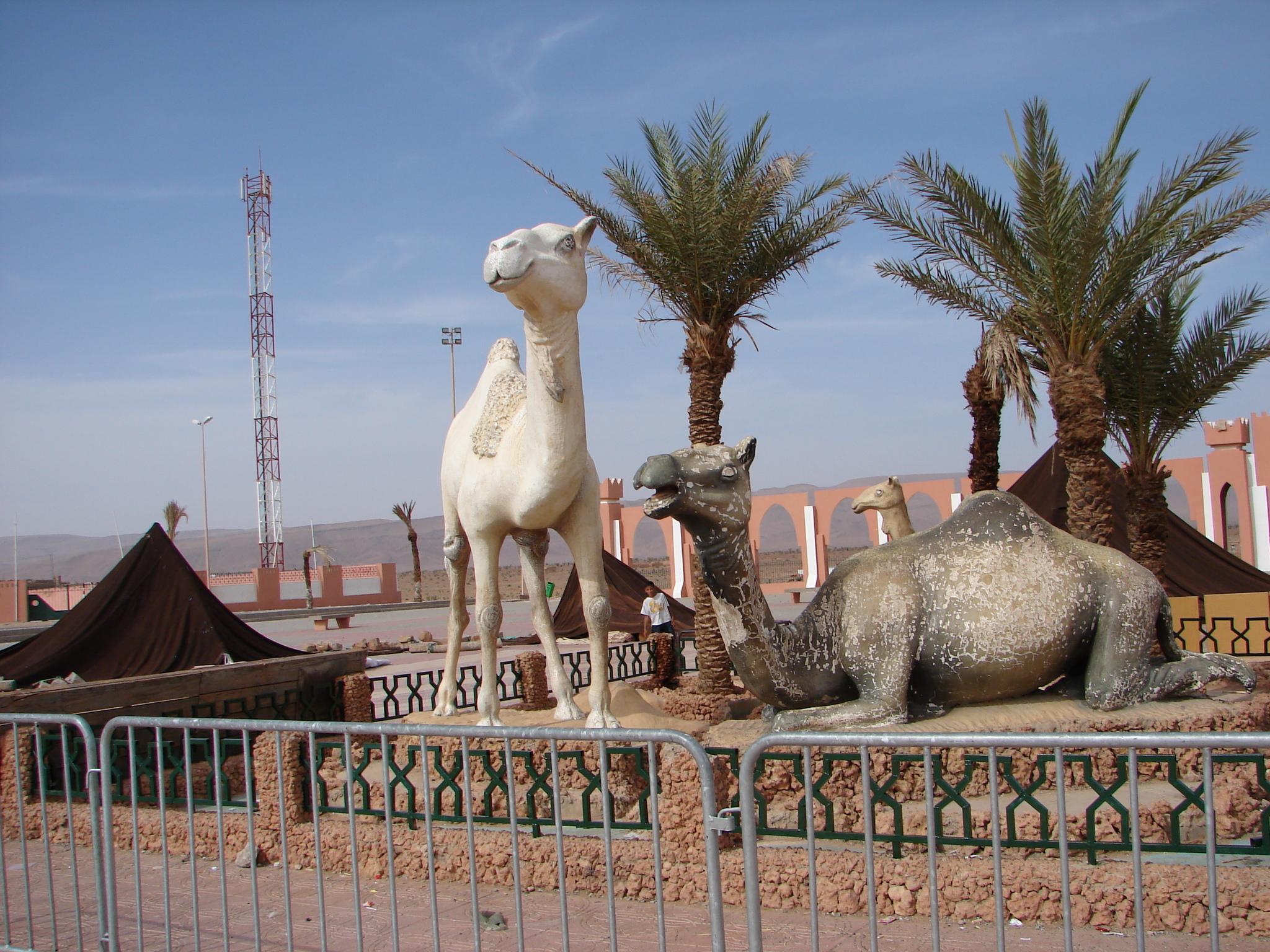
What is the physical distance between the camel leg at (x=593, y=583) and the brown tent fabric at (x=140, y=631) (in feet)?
18.1

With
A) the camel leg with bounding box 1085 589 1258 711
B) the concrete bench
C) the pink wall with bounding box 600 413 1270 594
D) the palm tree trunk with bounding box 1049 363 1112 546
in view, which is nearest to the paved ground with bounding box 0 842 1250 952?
the camel leg with bounding box 1085 589 1258 711

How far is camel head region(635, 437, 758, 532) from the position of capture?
6.14 meters

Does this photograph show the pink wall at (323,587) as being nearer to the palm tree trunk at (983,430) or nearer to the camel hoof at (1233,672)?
the palm tree trunk at (983,430)

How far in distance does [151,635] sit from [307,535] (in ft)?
495

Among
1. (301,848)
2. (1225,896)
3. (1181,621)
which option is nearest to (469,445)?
(301,848)

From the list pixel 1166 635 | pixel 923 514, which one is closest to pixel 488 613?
pixel 1166 635

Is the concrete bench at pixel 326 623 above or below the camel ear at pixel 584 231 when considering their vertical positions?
below

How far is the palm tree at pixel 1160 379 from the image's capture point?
13.4 meters

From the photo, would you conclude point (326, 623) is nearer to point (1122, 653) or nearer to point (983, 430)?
point (983, 430)

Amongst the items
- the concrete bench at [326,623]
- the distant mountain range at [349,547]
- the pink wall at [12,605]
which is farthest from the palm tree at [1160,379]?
the distant mountain range at [349,547]

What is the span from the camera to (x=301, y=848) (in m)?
6.49

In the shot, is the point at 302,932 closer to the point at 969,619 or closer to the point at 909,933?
the point at 909,933

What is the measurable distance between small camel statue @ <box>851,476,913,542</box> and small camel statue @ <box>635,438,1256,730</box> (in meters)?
2.79

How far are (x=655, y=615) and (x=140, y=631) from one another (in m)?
7.01
